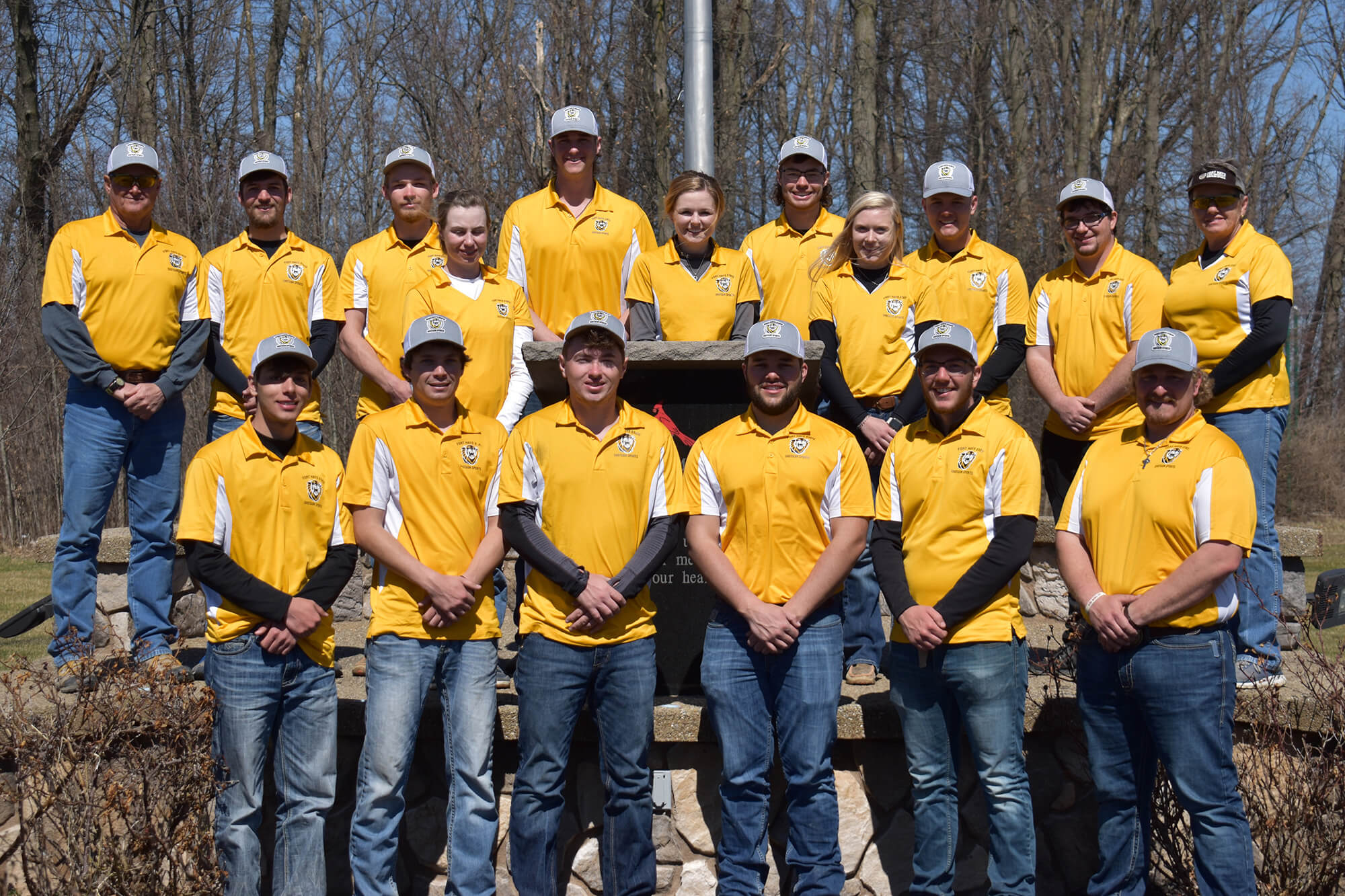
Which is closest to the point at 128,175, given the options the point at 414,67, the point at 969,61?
the point at 414,67

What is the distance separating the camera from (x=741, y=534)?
469 cm

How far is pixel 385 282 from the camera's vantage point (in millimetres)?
6051

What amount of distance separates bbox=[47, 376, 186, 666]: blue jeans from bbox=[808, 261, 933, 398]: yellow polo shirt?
3.28 meters

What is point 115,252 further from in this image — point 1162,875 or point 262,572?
point 1162,875

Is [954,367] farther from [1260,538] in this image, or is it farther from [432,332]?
[432,332]

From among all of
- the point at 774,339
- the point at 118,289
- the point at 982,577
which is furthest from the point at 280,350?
the point at 982,577

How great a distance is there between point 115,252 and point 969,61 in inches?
720

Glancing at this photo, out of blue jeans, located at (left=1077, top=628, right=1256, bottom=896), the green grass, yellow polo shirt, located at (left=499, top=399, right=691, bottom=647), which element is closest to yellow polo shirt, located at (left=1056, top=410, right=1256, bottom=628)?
blue jeans, located at (left=1077, top=628, right=1256, bottom=896)

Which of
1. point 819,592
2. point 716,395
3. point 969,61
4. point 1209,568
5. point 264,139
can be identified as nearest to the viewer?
point 1209,568

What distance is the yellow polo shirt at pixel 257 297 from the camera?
6012mm

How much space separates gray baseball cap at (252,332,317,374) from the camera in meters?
4.71

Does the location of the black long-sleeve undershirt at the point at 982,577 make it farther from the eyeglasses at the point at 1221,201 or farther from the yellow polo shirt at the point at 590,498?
the eyeglasses at the point at 1221,201

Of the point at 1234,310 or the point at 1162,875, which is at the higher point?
the point at 1234,310

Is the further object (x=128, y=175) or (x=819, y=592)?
(x=128, y=175)
